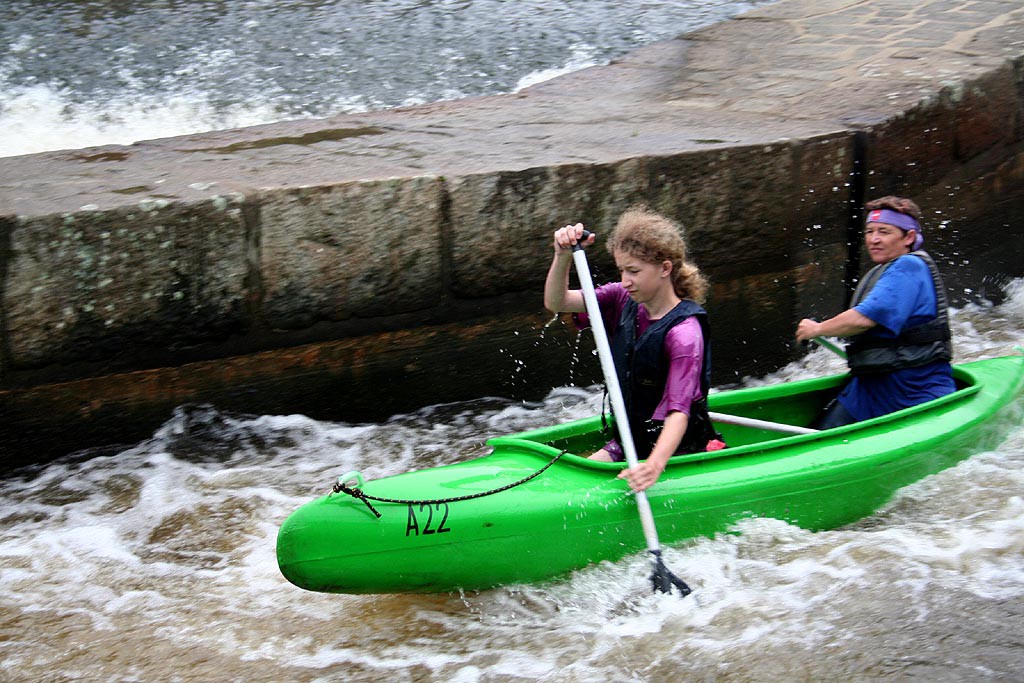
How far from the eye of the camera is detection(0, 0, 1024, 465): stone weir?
3887mm

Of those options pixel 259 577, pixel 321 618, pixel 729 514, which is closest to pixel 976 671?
pixel 729 514

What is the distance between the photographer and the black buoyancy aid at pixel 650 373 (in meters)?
3.23

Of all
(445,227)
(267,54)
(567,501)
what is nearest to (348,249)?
(445,227)

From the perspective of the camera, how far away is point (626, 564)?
3242 millimetres

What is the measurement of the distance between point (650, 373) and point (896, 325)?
101 cm

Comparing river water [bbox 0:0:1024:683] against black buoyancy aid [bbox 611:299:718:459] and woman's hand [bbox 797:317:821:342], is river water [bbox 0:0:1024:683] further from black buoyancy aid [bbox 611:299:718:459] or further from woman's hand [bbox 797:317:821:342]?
woman's hand [bbox 797:317:821:342]

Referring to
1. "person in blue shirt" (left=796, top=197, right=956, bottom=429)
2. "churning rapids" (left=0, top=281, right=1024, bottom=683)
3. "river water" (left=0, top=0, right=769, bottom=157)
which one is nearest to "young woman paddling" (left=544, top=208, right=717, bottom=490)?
"churning rapids" (left=0, top=281, right=1024, bottom=683)

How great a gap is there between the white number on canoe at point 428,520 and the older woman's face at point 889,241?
6.00 ft

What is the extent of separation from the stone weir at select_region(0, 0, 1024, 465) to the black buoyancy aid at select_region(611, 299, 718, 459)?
1.19m

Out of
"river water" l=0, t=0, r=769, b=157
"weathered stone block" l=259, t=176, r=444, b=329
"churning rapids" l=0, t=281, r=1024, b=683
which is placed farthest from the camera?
"river water" l=0, t=0, r=769, b=157

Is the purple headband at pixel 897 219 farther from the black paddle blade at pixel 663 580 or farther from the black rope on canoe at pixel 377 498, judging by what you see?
the black rope on canoe at pixel 377 498

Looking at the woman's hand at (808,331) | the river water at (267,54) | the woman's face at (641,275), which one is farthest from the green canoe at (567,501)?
the river water at (267,54)

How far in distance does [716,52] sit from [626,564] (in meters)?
4.16

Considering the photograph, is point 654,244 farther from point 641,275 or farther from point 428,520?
point 428,520
